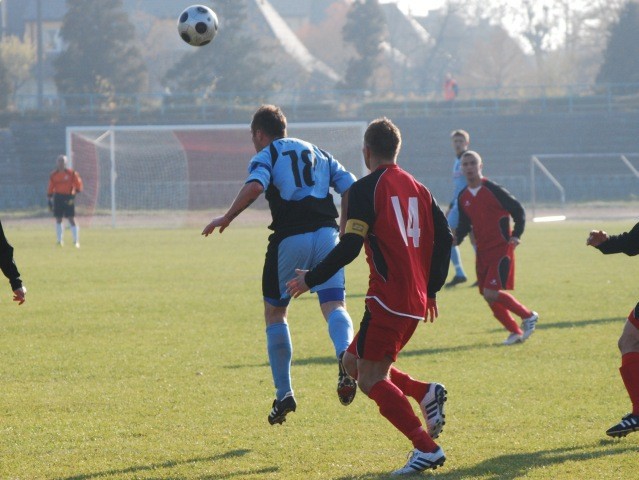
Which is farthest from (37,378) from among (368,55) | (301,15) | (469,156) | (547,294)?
(301,15)

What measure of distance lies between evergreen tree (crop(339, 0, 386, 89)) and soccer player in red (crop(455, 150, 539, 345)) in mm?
49561

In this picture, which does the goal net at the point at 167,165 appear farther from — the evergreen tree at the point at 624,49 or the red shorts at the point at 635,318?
the evergreen tree at the point at 624,49

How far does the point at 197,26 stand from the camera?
1095 centimetres

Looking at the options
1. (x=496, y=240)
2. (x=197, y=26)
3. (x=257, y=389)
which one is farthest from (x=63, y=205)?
(x=257, y=389)

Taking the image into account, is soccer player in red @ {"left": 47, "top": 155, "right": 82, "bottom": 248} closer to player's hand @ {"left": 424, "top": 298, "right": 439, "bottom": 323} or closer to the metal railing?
player's hand @ {"left": 424, "top": 298, "right": 439, "bottom": 323}

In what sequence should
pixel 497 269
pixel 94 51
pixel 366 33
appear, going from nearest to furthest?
pixel 497 269 < pixel 94 51 < pixel 366 33

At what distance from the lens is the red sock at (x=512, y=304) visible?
10.2m

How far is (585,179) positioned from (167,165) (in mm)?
18757

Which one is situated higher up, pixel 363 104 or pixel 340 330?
pixel 340 330

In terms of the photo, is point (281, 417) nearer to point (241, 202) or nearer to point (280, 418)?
point (280, 418)

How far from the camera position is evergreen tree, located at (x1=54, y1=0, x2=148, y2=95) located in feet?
180

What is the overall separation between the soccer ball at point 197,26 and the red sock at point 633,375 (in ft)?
19.5

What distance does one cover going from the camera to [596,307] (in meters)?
12.9

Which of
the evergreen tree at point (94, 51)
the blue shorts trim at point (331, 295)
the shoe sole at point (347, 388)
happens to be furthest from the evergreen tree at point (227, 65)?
the shoe sole at point (347, 388)
